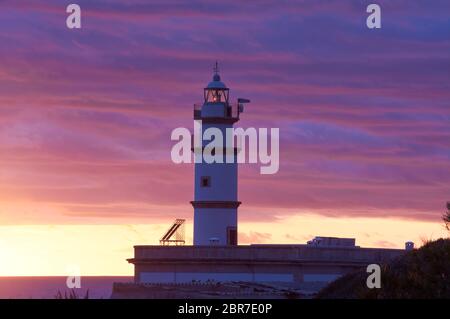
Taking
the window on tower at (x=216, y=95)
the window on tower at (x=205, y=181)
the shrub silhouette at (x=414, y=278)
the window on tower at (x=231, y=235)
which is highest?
the window on tower at (x=216, y=95)

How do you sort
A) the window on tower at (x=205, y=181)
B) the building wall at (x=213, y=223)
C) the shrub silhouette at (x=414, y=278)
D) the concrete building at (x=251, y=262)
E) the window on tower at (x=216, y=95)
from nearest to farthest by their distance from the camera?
the shrub silhouette at (x=414, y=278) < the concrete building at (x=251, y=262) < the building wall at (x=213, y=223) < the window on tower at (x=205, y=181) < the window on tower at (x=216, y=95)

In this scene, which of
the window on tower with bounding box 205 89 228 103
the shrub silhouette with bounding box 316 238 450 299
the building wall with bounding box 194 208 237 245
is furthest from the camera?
the window on tower with bounding box 205 89 228 103

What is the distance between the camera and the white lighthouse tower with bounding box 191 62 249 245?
5619cm

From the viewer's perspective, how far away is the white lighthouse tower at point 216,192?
56.2 metres

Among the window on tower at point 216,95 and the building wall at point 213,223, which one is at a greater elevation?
the window on tower at point 216,95

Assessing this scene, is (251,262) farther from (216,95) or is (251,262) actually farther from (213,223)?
(216,95)

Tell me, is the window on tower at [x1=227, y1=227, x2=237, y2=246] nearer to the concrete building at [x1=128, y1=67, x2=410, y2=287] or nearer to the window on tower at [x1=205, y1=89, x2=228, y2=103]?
the concrete building at [x1=128, y1=67, x2=410, y2=287]

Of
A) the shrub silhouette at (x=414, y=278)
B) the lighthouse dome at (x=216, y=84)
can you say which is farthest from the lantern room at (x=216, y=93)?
the shrub silhouette at (x=414, y=278)

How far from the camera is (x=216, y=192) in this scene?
5653 cm

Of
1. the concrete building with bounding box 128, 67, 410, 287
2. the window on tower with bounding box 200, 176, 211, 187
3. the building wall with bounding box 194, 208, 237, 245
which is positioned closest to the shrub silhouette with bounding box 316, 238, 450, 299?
the concrete building with bounding box 128, 67, 410, 287

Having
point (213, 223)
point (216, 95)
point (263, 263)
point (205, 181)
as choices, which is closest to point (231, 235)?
point (213, 223)

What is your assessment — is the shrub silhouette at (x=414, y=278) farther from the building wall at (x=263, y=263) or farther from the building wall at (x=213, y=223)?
the building wall at (x=213, y=223)
